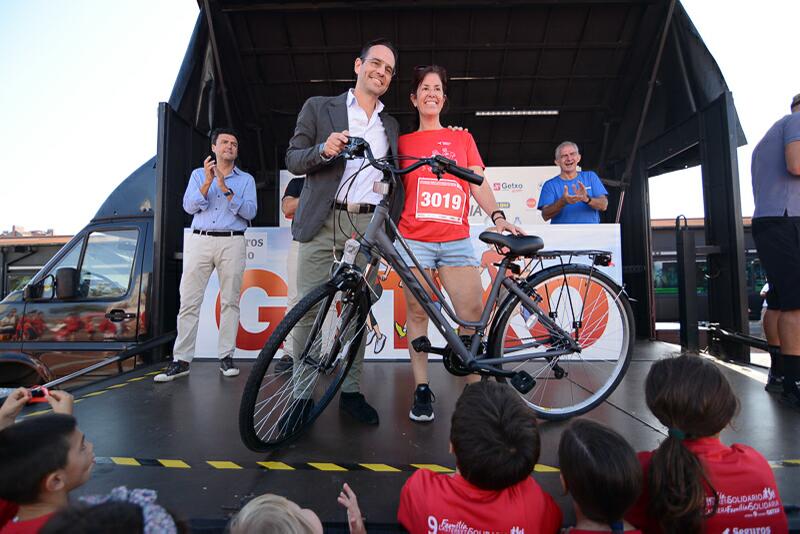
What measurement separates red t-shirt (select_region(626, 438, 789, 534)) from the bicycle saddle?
3.56ft

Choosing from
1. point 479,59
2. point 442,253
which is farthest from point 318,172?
point 479,59

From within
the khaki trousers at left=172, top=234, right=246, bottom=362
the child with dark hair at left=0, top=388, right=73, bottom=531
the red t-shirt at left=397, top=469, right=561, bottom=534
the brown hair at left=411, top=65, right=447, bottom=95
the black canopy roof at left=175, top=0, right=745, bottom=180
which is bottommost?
the red t-shirt at left=397, top=469, right=561, bottom=534

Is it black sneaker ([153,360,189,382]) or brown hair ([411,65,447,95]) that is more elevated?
brown hair ([411,65,447,95])

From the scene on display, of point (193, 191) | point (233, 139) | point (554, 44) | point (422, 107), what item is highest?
point (554, 44)

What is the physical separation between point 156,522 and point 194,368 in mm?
3001

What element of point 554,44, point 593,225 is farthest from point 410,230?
point 554,44

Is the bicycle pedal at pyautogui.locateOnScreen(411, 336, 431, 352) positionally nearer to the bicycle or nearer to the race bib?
the bicycle

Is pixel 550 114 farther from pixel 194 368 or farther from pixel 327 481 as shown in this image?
pixel 327 481

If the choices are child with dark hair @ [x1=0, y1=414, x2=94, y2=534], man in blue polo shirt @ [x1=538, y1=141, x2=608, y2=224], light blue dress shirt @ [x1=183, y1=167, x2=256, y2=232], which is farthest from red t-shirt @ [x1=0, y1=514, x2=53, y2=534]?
man in blue polo shirt @ [x1=538, y1=141, x2=608, y2=224]

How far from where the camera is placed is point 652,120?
4.95 m

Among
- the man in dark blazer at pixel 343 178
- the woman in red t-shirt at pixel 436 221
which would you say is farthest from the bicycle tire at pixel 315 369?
the woman in red t-shirt at pixel 436 221

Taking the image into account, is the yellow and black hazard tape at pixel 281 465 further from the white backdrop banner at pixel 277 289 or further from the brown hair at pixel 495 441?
the white backdrop banner at pixel 277 289

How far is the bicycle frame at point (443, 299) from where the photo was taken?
6.53 feet

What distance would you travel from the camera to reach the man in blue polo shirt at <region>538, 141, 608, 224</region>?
3.91 m
